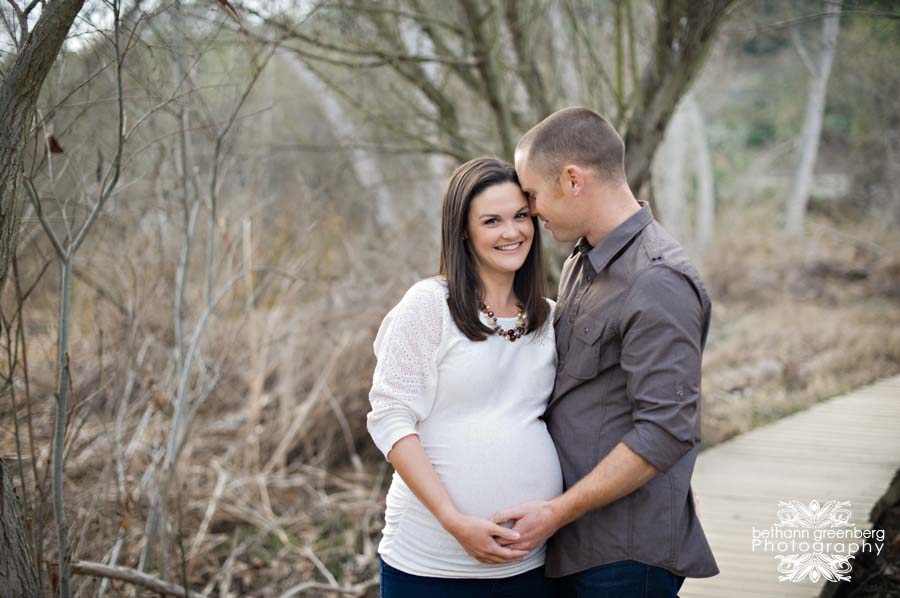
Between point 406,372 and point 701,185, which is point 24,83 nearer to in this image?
point 406,372

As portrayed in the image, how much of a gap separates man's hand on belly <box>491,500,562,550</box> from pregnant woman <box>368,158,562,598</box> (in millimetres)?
27

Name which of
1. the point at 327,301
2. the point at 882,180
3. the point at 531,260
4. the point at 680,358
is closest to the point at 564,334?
the point at 531,260

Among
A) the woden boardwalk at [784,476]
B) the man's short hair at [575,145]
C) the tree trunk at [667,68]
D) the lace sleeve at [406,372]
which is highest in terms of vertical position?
the tree trunk at [667,68]

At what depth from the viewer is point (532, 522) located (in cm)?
207

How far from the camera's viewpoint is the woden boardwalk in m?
3.28

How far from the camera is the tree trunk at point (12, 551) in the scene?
78.7 inches

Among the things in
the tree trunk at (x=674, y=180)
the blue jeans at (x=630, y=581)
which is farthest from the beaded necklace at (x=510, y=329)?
the tree trunk at (x=674, y=180)

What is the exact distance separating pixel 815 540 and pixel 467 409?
6.83 ft

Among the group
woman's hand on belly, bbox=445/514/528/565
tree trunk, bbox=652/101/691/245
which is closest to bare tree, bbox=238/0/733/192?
woman's hand on belly, bbox=445/514/528/565

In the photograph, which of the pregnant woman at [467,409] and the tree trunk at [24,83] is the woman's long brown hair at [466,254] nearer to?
the pregnant woman at [467,409]

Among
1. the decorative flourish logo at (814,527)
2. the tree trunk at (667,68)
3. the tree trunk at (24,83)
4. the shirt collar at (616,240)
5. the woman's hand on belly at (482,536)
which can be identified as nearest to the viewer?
the tree trunk at (24,83)

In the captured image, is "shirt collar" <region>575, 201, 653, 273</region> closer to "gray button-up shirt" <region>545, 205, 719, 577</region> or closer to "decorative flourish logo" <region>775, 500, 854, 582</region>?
"gray button-up shirt" <region>545, 205, 719, 577</region>

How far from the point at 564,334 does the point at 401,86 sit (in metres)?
4.03

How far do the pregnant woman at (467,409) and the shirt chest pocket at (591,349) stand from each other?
11 cm
